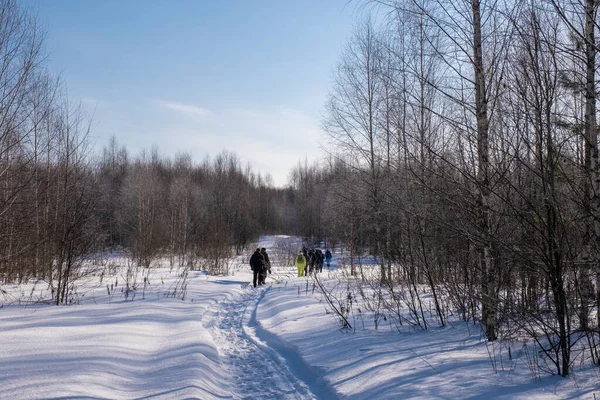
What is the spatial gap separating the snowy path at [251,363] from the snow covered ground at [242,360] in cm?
2

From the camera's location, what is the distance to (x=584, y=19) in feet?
13.8

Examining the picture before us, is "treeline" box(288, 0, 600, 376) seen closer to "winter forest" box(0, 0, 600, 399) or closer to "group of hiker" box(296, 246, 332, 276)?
"winter forest" box(0, 0, 600, 399)

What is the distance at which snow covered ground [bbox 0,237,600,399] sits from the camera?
412 cm

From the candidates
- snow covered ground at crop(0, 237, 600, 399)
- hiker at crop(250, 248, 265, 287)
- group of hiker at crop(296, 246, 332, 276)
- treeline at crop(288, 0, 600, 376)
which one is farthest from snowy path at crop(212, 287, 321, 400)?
group of hiker at crop(296, 246, 332, 276)

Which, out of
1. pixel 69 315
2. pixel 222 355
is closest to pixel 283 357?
pixel 222 355

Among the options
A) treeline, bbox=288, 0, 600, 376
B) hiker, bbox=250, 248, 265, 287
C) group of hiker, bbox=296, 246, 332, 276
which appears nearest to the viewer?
treeline, bbox=288, 0, 600, 376

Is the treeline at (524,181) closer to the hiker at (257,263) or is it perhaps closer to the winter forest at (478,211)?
the winter forest at (478,211)

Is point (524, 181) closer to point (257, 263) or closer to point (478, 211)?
point (478, 211)

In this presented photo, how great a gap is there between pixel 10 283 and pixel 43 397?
11401 mm

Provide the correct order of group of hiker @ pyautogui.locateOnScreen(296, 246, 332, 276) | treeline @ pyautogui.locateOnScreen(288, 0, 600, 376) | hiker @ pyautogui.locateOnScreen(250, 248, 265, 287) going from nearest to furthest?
treeline @ pyautogui.locateOnScreen(288, 0, 600, 376) → hiker @ pyautogui.locateOnScreen(250, 248, 265, 287) → group of hiker @ pyautogui.locateOnScreen(296, 246, 332, 276)

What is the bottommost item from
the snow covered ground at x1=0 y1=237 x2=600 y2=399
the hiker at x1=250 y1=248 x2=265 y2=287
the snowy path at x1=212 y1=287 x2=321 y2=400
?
the snowy path at x1=212 y1=287 x2=321 y2=400

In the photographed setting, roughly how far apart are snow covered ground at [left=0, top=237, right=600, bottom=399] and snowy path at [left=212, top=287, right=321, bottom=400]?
2 cm

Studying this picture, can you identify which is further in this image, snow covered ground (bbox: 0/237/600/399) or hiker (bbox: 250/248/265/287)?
hiker (bbox: 250/248/265/287)

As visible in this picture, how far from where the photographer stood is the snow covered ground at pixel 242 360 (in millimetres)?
4121
